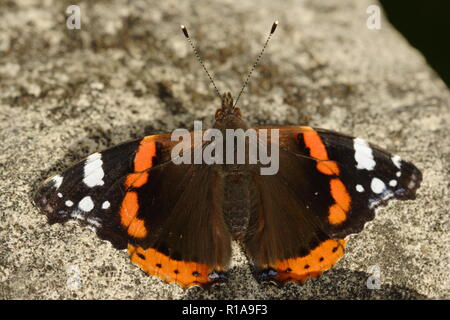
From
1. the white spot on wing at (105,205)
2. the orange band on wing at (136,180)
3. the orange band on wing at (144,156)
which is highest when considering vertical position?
the orange band on wing at (144,156)

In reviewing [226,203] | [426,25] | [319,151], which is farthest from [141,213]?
[426,25]

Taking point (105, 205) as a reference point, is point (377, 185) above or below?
below

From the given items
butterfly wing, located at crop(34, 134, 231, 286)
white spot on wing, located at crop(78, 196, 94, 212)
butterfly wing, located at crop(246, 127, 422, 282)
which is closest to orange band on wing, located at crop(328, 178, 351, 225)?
butterfly wing, located at crop(246, 127, 422, 282)

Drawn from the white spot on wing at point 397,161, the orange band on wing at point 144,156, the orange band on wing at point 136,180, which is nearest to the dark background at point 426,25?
the white spot on wing at point 397,161

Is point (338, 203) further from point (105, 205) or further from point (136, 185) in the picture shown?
point (105, 205)

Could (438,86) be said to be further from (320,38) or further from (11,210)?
(11,210)

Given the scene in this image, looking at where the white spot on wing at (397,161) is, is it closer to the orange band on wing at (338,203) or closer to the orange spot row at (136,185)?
the orange band on wing at (338,203)
